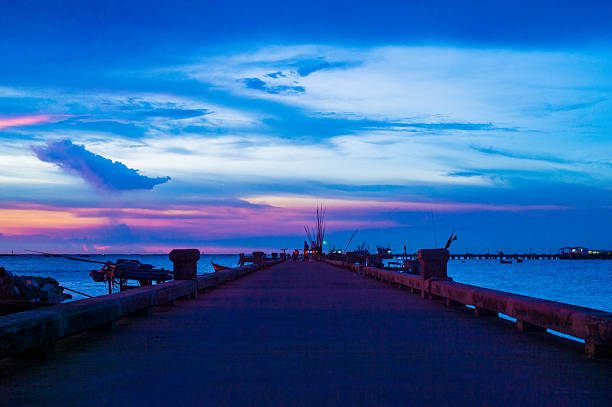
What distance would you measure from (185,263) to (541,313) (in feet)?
34.9

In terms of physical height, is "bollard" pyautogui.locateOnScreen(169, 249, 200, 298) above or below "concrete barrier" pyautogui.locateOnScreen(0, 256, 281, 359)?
above

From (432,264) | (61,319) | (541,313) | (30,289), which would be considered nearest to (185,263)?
(432,264)

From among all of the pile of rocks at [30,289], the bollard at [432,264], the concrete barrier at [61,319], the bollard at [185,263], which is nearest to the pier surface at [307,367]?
the concrete barrier at [61,319]

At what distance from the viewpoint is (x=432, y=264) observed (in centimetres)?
1650

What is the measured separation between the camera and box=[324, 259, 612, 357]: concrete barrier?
7.15m

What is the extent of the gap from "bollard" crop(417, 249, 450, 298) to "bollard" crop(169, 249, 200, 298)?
615 centimetres

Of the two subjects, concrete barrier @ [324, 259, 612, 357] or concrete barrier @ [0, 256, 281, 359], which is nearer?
concrete barrier @ [0, 256, 281, 359]

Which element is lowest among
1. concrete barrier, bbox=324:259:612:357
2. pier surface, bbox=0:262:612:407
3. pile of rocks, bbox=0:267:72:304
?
pile of rocks, bbox=0:267:72:304

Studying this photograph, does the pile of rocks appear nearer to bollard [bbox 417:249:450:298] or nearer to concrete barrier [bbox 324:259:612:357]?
bollard [bbox 417:249:450:298]

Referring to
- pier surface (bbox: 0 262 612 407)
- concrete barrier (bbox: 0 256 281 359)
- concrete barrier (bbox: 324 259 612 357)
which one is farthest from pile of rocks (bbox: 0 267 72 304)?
concrete barrier (bbox: 324 259 612 357)

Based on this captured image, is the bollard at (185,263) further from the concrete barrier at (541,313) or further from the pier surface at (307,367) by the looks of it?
the concrete barrier at (541,313)

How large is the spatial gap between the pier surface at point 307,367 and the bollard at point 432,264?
16.0 feet

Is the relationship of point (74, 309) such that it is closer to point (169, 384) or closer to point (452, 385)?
point (169, 384)

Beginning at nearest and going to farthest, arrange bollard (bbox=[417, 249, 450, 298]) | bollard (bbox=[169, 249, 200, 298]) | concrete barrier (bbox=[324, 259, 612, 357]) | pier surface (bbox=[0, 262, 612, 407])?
pier surface (bbox=[0, 262, 612, 407]) < concrete barrier (bbox=[324, 259, 612, 357]) < bollard (bbox=[417, 249, 450, 298]) < bollard (bbox=[169, 249, 200, 298])
